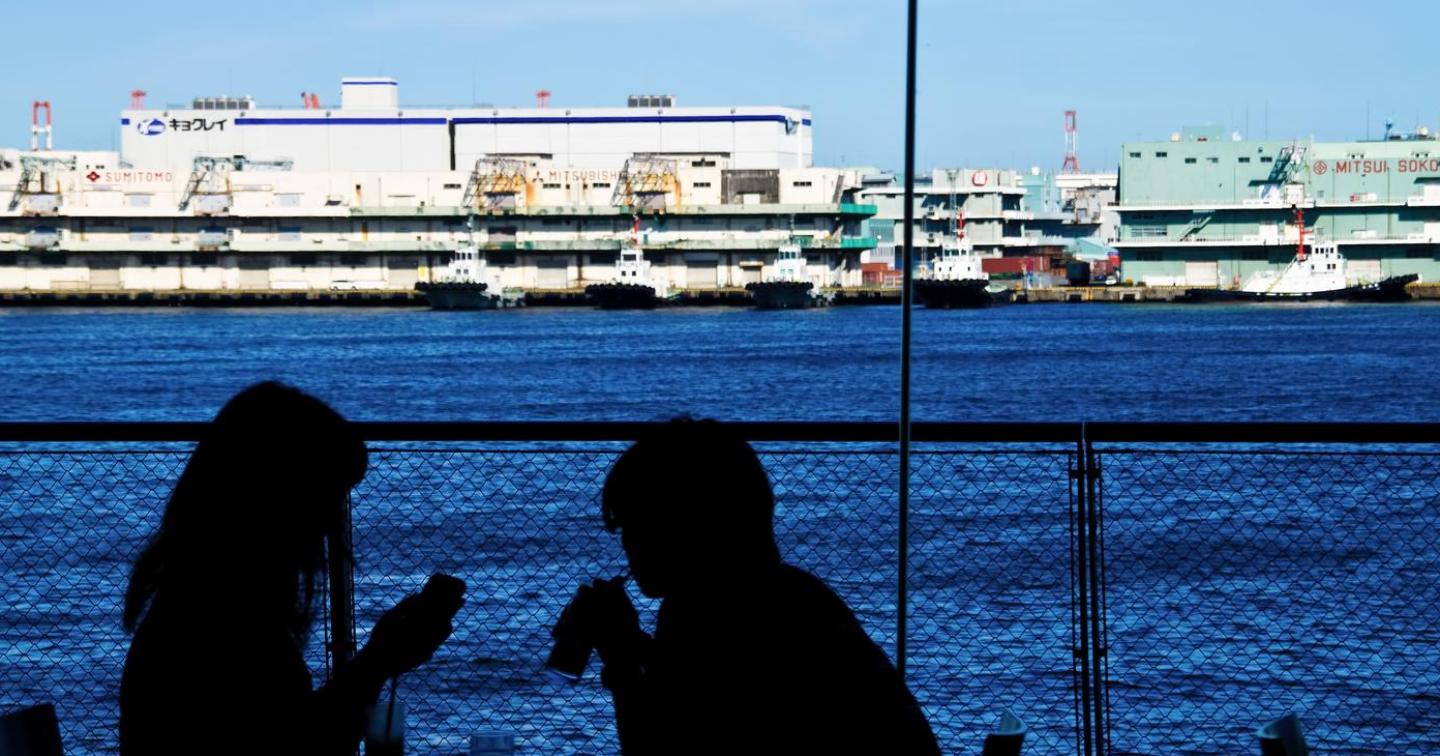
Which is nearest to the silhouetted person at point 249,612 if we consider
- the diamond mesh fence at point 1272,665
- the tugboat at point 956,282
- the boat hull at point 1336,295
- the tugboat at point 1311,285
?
the diamond mesh fence at point 1272,665

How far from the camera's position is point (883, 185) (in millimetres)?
130375

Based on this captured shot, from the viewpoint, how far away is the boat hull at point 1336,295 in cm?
8900

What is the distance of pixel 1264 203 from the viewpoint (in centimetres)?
9206

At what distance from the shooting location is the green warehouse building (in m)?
92.8

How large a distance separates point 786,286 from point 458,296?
15477 millimetres

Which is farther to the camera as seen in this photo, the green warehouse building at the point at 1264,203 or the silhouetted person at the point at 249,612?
the green warehouse building at the point at 1264,203

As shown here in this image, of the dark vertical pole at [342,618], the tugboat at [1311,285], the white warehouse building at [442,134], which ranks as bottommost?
the tugboat at [1311,285]

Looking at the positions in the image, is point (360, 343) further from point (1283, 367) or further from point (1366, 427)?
point (1366, 427)

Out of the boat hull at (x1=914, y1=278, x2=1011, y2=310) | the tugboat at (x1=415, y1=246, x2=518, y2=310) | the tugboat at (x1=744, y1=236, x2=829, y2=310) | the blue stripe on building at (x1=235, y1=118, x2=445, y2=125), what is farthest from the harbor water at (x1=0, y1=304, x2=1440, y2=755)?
the blue stripe on building at (x1=235, y1=118, x2=445, y2=125)

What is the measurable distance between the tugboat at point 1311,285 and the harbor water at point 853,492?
4.02 ft

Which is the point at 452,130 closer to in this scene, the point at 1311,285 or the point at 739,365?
the point at 1311,285

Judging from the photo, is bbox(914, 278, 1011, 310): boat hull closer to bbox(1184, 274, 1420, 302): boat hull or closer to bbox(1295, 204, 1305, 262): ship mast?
bbox(1184, 274, 1420, 302): boat hull

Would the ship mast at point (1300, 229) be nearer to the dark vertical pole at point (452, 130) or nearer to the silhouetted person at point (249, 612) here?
the dark vertical pole at point (452, 130)

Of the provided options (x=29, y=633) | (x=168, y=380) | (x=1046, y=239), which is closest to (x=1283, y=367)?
(x=168, y=380)
